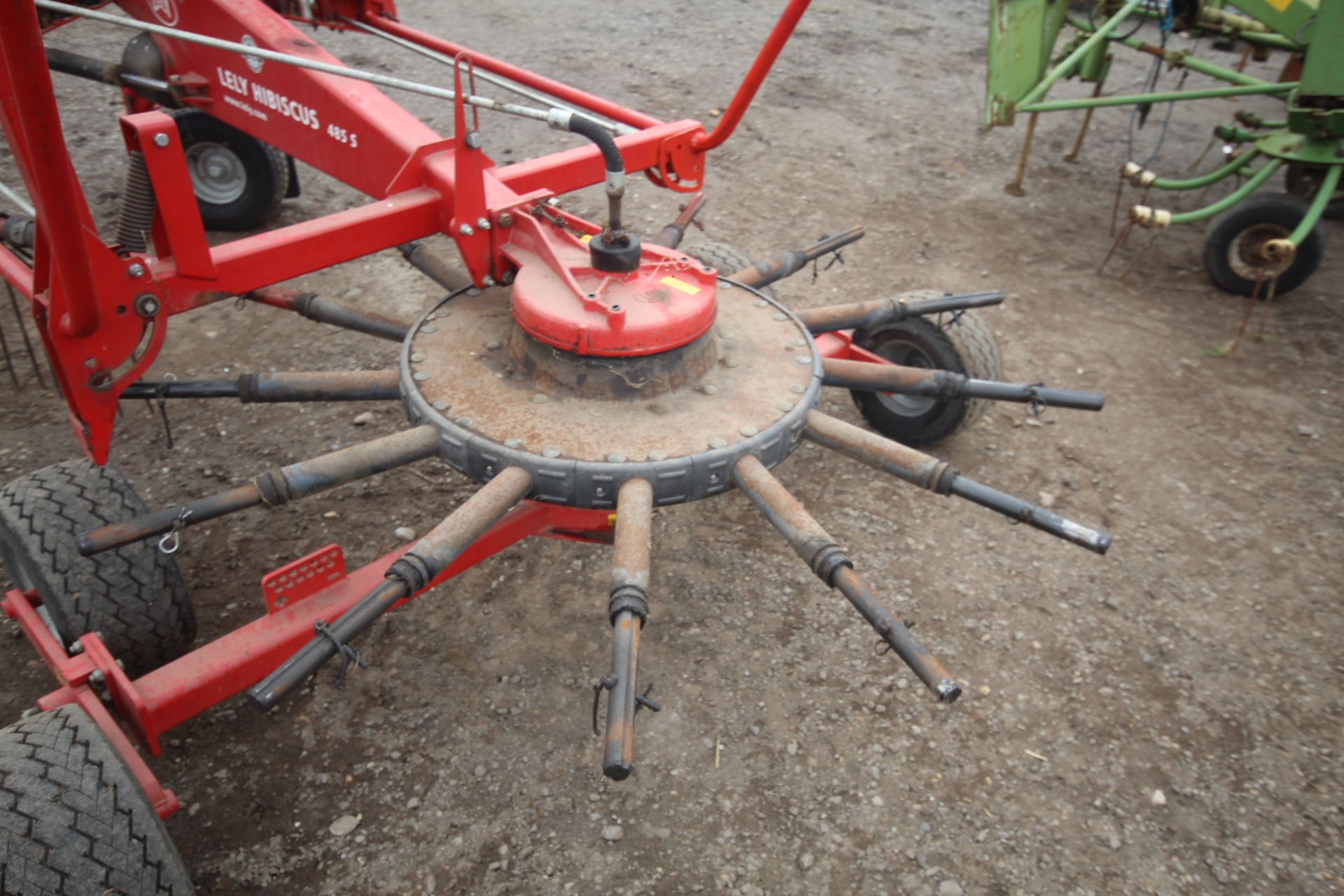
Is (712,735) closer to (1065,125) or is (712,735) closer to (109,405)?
(109,405)

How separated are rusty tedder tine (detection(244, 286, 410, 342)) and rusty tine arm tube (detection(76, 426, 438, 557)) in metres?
0.76

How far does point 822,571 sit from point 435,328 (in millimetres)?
1598

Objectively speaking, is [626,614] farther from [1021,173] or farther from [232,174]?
[1021,173]

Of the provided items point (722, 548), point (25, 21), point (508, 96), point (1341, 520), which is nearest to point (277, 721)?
point (722, 548)

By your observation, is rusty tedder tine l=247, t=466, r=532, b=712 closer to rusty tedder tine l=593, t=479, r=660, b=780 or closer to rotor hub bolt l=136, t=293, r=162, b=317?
rusty tedder tine l=593, t=479, r=660, b=780

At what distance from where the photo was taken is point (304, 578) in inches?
108

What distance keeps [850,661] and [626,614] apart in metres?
1.46

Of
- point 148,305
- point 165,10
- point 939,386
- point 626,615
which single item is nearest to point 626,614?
point 626,615

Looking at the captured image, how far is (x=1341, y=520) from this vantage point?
4188mm

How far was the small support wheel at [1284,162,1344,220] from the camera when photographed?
19.6ft

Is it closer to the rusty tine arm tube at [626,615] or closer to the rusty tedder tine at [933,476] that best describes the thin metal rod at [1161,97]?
the rusty tedder tine at [933,476]

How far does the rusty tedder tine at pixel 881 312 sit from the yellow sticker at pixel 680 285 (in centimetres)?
63

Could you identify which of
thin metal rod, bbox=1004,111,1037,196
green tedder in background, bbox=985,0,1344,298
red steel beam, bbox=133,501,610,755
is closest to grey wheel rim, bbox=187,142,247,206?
red steel beam, bbox=133,501,610,755

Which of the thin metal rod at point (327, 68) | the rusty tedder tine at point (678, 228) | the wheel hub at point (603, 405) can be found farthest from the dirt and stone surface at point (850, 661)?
the thin metal rod at point (327, 68)
